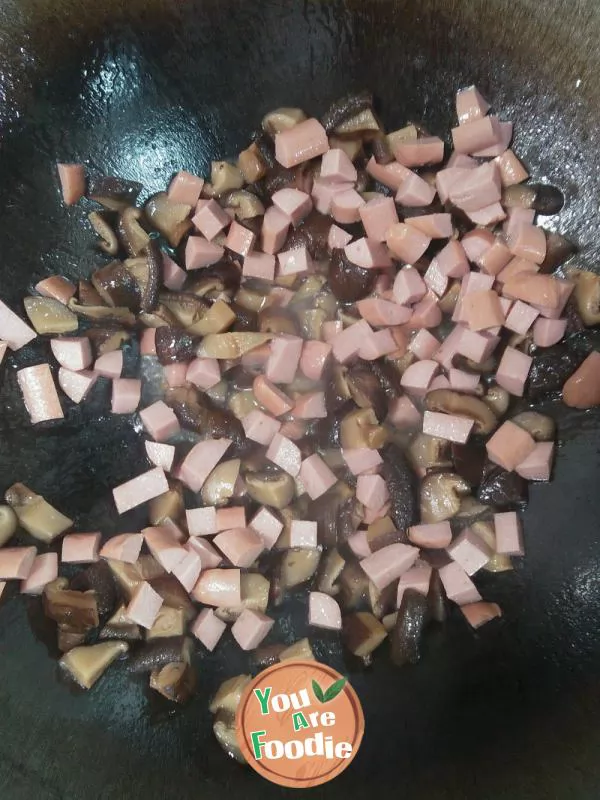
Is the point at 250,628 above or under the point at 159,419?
under

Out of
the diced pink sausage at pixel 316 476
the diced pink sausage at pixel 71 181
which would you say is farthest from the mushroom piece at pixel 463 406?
the diced pink sausage at pixel 71 181

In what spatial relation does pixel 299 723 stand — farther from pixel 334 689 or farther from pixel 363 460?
pixel 363 460

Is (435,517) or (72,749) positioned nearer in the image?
(72,749)

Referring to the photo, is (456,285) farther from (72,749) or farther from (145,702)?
(72,749)

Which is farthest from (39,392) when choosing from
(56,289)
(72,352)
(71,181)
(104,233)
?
(71,181)

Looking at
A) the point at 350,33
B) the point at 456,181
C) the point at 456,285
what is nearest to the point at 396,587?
the point at 456,285

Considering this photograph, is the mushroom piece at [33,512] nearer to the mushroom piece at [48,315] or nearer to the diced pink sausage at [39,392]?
the diced pink sausage at [39,392]
